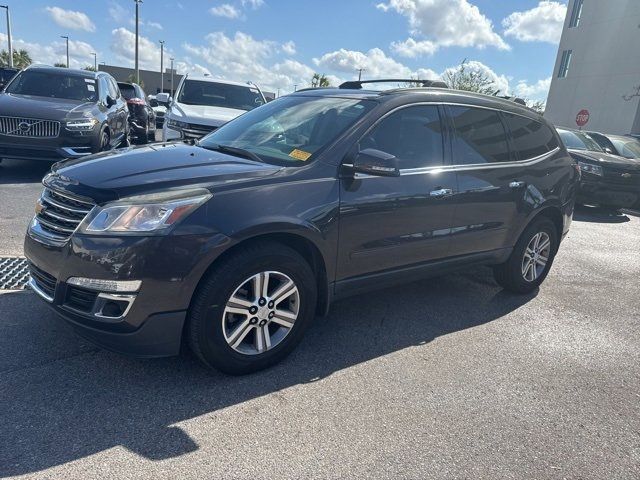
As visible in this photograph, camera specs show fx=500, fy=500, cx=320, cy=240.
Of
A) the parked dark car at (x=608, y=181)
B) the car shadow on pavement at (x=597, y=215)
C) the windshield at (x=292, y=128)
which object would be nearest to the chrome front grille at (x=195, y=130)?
the windshield at (x=292, y=128)

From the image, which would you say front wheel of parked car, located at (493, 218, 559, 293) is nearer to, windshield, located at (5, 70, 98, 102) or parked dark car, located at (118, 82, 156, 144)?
windshield, located at (5, 70, 98, 102)

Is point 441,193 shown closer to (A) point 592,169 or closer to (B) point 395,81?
(B) point 395,81

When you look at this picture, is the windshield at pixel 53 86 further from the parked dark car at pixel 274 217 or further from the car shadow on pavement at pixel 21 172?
the parked dark car at pixel 274 217

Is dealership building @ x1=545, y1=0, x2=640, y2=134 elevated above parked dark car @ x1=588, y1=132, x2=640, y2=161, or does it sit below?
above

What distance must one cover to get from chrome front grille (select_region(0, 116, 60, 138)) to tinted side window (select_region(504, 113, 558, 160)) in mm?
6655

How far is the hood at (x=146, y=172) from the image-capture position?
2.78 metres

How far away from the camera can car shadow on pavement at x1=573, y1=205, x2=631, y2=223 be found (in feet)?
31.9

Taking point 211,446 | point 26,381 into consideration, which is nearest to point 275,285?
point 211,446

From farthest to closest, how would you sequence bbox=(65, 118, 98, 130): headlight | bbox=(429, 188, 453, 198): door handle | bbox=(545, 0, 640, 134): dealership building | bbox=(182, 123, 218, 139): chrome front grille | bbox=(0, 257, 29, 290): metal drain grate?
bbox=(545, 0, 640, 134): dealership building
bbox=(182, 123, 218, 139): chrome front grille
bbox=(65, 118, 98, 130): headlight
bbox=(0, 257, 29, 290): metal drain grate
bbox=(429, 188, 453, 198): door handle

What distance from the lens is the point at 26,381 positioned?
2840 millimetres

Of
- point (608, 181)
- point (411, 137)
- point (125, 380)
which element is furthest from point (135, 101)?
point (125, 380)

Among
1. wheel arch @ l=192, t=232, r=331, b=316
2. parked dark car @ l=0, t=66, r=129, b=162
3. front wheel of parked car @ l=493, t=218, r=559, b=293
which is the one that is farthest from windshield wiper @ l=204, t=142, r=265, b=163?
parked dark car @ l=0, t=66, r=129, b=162

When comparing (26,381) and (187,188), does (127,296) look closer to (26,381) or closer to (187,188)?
(187,188)

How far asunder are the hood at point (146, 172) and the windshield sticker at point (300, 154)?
0.77 ft
